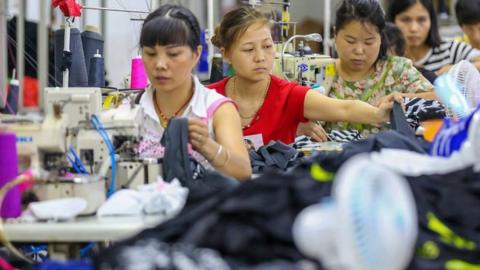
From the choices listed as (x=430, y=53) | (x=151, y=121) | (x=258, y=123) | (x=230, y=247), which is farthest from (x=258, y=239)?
(x=430, y=53)

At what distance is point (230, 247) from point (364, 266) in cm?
26

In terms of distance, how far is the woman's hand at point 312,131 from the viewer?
3.44 metres

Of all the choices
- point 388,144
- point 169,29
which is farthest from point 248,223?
point 169,29

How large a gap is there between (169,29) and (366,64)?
1.55 m

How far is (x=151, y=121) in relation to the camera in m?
2.68

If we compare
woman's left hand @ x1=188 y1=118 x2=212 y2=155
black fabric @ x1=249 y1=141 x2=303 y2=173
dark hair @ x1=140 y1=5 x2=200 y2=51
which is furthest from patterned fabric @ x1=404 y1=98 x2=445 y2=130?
woman's left hand @ x1=188 y1=118 x2=212 y2=155

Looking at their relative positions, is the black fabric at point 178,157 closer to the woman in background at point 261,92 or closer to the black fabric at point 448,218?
the black fabric at point 448,218

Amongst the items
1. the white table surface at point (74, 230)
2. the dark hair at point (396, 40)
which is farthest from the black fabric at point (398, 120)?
the dark hair at point (396, 40)

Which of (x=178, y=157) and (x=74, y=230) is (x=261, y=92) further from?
(x=74, y=230)

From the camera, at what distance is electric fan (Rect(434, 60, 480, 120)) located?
2.64 metres

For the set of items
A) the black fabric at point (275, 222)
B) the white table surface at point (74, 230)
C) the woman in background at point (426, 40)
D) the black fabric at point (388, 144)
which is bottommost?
the white table surface at point (74, 230)

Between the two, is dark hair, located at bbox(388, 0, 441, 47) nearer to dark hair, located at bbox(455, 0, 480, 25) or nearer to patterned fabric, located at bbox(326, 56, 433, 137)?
dark hair, located at bbox(455, 0, 480, 25)

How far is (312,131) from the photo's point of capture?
3.47m

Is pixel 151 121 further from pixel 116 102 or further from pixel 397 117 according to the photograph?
pixel 397 117
